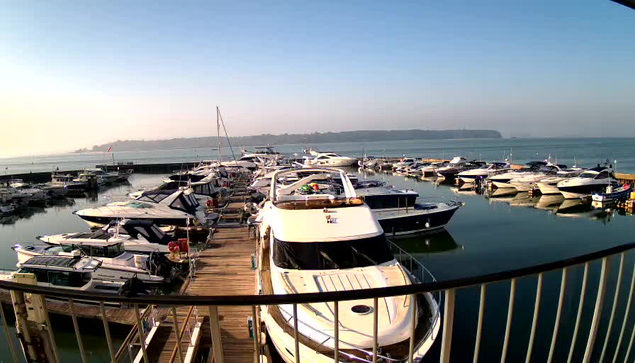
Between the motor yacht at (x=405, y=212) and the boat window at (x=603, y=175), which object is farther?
the boat window at (x=603, y=175)

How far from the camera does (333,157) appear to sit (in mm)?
63656

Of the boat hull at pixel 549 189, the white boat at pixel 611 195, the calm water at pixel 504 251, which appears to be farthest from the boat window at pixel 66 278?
the boat hull at pixel 549 189

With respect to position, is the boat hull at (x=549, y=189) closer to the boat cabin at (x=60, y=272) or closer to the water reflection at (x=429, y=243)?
the water reflection at (x=429, y=243)

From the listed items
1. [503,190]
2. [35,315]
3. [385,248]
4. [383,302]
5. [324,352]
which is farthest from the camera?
[503,190]

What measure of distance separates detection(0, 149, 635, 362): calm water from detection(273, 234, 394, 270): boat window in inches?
131

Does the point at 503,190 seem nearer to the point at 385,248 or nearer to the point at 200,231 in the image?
the point at 200,231

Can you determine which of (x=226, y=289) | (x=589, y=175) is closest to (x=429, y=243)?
(x=226, y=289)

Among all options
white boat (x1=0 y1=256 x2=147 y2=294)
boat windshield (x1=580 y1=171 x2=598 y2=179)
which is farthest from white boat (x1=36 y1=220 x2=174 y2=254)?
boat windshield (x1=580 y1=171 x2=598 y2=179)

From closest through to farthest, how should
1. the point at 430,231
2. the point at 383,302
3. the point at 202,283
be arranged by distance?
the point at 383,302
the point at 202,283
the point at 430,231

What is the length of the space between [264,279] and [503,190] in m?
35.0

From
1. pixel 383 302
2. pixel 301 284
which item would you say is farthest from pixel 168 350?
pixel 383 302

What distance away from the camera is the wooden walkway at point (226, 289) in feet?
23.1

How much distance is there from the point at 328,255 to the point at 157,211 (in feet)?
50.1

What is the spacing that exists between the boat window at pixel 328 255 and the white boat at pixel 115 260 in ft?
25.2
